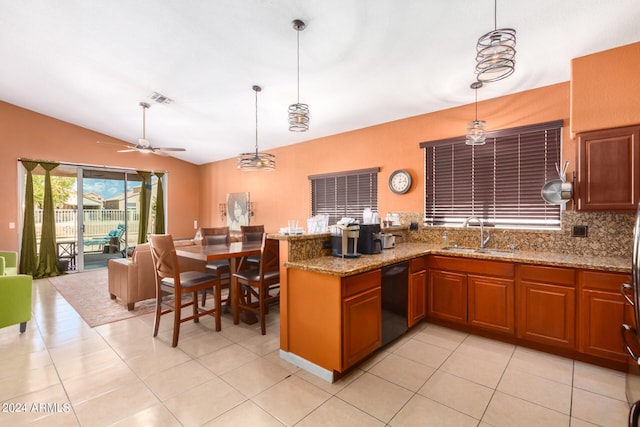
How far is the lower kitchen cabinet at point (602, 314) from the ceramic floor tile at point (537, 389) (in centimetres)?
53

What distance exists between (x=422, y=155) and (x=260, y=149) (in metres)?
3.70

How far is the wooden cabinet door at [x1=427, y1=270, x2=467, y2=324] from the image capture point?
10.0 feet

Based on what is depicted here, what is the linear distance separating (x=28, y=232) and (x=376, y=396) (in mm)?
7202

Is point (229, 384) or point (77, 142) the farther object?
point (77, 142)

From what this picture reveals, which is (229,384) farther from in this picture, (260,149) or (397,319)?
(260,149)

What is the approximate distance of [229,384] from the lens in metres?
2.19

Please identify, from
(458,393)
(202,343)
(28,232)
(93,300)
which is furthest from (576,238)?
(28,232)

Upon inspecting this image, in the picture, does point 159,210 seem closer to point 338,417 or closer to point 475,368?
point 338,417

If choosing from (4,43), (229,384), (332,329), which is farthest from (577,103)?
(4,43)

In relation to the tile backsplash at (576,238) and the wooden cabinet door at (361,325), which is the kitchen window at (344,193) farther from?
the wooden cabinet door at (361,325)

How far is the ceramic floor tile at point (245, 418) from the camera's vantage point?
70.3 inches

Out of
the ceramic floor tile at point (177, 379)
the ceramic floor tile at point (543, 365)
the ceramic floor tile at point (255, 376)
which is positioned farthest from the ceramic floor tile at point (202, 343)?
the ceramic floor tile at point (543, 365)

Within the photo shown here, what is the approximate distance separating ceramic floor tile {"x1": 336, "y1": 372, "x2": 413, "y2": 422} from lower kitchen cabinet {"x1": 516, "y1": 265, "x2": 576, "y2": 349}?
1.46m

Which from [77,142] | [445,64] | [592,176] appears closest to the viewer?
[592,176]
